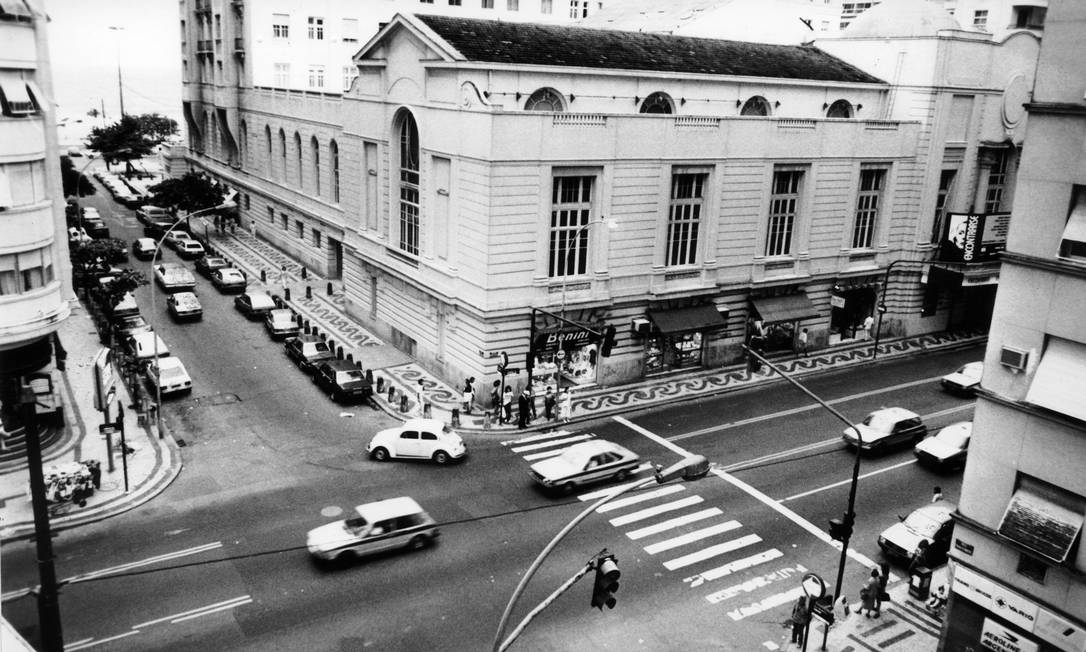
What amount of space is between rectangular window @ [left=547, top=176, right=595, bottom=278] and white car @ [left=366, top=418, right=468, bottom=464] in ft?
33.5

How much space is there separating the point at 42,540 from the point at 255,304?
3526 centimetres

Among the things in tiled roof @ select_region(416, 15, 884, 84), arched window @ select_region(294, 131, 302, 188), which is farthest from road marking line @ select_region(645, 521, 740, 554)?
arched window @ select_region(294, 131, 302, 188)

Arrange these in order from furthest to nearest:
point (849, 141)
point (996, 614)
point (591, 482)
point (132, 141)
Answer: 1. point (132, 141)
2. point (849, 141)
3. point (591, 482)
4. point (996, 614)

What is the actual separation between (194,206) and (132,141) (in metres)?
33.6

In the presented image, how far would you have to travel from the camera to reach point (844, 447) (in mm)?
36281

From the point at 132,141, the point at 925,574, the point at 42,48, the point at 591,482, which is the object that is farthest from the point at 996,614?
the point at 132,141

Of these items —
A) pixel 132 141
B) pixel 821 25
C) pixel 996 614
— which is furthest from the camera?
pixel 132 141

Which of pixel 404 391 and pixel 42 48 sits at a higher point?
pixel 42 48

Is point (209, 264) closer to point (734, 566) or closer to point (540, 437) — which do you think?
point (540, 437)

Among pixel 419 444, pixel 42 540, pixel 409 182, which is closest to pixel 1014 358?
pixel 419 444

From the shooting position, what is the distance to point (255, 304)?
51125 millimetres

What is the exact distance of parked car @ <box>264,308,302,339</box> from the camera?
47.3 metres

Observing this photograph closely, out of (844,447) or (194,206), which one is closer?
(844,447)

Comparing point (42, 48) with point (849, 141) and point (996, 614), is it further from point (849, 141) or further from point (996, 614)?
point (849, 141)
